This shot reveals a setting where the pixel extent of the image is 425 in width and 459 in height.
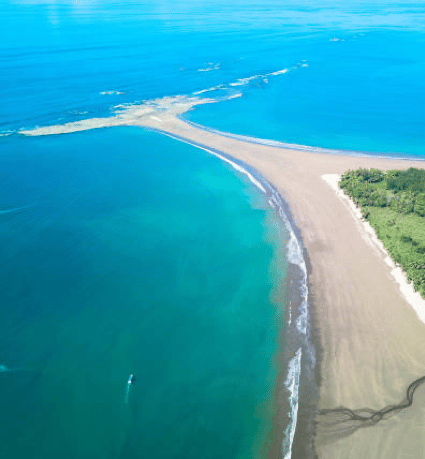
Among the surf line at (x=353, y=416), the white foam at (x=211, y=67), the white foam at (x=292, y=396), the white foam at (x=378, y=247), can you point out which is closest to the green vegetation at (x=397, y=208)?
the white foam at (x=378, y=247)

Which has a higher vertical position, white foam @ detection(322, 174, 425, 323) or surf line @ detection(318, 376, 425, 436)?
white foam @ detection(322, 174, 425, 323)

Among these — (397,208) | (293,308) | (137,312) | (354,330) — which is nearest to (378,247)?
(397,208)

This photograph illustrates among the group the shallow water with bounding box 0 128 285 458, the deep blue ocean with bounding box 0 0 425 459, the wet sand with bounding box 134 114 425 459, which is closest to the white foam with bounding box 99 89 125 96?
the deep blue ocean with bounding box 0 0 425 459

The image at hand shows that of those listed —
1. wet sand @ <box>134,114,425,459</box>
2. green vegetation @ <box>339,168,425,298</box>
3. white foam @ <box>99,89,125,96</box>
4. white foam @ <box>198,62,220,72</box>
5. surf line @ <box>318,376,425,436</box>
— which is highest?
white foam @ <box>198,62,220,72</box>

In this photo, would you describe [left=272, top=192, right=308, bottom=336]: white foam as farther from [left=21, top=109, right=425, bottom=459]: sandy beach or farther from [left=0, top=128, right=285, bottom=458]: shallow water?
[left=0, top=128, right=285, bottom=458]: shallow water

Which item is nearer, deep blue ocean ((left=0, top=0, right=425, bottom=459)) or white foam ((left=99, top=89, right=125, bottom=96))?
deep blue ocean ((left=0, top=0, right=425, bottom=459))

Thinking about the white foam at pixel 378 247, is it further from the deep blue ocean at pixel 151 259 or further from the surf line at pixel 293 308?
the deep blue ocean at pixel 151 259

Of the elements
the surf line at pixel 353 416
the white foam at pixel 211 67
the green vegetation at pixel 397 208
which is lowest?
the surf line at pixel 353 416
